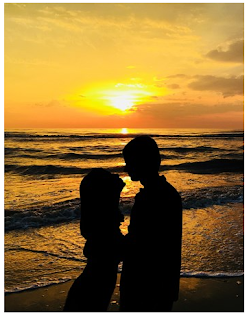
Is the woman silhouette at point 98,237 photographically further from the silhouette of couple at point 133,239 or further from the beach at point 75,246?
the beach at point 75,246

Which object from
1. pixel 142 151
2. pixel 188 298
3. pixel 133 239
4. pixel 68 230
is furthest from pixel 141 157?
pixel 68 230

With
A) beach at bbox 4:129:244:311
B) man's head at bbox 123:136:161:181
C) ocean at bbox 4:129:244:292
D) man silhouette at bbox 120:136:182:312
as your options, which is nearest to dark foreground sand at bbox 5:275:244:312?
beach at bbox 4:129:244:311

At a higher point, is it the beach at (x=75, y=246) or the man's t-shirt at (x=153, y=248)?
the man's t-shirt at (x=153, y=248)

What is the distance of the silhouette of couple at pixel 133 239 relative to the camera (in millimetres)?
1983

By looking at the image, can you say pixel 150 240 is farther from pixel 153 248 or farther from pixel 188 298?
pixel 188 298

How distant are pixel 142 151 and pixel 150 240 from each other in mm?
504

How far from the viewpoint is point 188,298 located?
190 inches

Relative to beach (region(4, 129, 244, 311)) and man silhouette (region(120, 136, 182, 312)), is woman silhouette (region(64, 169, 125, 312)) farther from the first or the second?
beach (region(4, 129, 244, 311))

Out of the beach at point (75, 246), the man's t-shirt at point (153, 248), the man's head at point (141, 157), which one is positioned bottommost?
the beach at point (75, 246)

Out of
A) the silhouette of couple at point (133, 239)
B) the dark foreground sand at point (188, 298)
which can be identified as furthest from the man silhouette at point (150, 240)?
the dark foreground sand at point (188, 298)

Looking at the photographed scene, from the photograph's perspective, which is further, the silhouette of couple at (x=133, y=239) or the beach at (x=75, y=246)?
the beach at (x=75, y=246)

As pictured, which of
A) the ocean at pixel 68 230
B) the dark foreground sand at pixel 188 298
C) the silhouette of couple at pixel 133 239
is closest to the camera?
the silhouette of couple at pixel 133 239

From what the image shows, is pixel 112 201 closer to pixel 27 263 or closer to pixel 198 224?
pixel 27 263

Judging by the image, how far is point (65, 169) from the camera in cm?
2136
